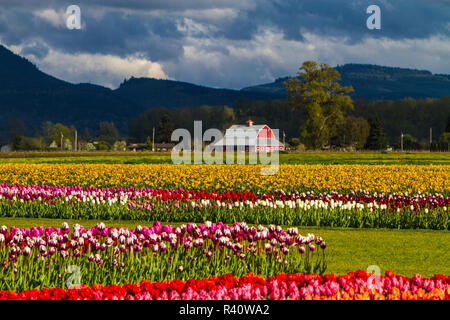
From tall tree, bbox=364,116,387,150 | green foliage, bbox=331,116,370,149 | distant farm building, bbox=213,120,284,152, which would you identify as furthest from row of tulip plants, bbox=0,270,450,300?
green foliage, bbox=331,116,370,149

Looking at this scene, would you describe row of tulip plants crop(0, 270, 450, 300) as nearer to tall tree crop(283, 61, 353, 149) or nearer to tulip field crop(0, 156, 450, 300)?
tulip field crop(0, 156, 450, 300)

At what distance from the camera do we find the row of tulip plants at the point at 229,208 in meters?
14.4

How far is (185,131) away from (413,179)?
5157 inches

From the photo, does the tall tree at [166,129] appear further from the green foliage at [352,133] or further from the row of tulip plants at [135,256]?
the row of tulip plants at [135,256]

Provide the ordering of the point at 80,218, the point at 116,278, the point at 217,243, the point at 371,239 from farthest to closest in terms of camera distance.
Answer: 1. the point at 80,218
2. the point at 371,239
3. the point at 217,243
4. the point at 116,278

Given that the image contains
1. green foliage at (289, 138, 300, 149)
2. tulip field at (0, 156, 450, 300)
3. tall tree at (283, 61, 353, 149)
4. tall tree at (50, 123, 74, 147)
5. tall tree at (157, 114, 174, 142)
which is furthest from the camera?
tall tree at (50, 123, 74, 147)

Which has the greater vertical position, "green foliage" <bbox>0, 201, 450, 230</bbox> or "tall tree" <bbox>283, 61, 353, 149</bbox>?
"tall tree" <bbox>283, 61, 353, 149</bbox>

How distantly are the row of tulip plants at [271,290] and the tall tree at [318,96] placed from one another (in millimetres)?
74961

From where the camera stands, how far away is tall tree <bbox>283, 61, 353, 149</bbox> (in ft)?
265

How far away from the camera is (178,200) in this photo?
1605 cm

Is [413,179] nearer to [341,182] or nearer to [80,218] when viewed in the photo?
[341,182]

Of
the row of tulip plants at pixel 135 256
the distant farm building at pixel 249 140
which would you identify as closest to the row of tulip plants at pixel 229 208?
the row of tulip plants at pixel 135 256

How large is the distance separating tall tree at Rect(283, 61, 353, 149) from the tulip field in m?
62.5
